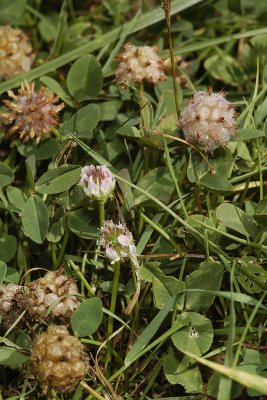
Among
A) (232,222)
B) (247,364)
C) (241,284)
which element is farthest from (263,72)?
(247,364)

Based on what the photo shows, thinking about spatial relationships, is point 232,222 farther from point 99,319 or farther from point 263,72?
point 263,72

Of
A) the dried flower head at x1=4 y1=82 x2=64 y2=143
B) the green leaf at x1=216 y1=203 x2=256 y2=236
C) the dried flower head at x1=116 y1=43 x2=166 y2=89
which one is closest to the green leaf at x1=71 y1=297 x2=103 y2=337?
the green leaf at x1=216 y1=203 x2=256 y2=236

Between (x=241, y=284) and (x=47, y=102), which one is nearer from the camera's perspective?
(x=241, y=284)

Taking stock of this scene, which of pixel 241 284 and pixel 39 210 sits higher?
pixel 39 210

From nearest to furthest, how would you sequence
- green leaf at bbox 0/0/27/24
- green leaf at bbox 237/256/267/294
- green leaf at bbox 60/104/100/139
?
green leaf at bbox 237/256/267/294 → green leaf at bbox 60/104/100/139 → green leaf at bbox 0/0/27/24

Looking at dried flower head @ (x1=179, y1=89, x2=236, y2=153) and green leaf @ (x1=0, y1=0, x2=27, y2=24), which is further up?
green leaf @ (x1=0, y1=0, x2=27, y2=24)

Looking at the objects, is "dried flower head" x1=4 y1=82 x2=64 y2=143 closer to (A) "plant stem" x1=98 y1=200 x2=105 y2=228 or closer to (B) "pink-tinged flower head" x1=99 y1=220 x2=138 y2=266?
(A) "plant stem" x1=98 y1=200 x2=105 y2=228

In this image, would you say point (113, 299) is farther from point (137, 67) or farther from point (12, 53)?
point (12, 53)
